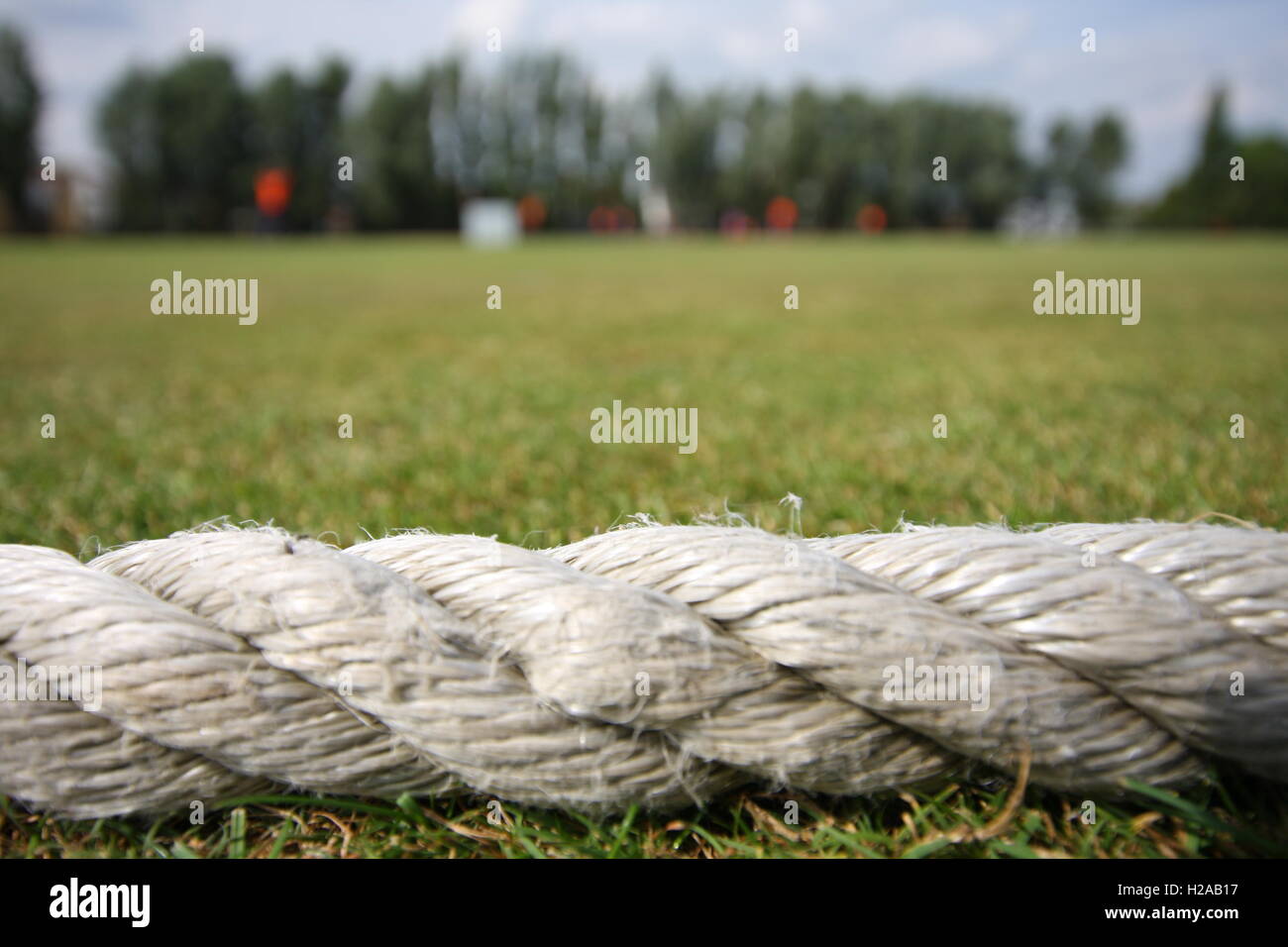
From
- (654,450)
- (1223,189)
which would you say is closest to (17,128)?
(654,450)

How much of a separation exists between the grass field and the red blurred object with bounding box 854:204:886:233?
58.9 metres

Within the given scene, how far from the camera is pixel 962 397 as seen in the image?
354 cm

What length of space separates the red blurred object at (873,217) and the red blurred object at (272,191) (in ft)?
121

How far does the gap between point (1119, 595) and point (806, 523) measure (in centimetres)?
105

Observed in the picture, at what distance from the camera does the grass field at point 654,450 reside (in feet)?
3.41

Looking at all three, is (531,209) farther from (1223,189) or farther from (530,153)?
(1223,189)

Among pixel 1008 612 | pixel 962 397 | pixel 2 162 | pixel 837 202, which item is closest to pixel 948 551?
pixel 1008 612

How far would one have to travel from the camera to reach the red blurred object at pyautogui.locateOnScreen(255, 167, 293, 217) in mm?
50438

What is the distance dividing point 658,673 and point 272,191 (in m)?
55.8

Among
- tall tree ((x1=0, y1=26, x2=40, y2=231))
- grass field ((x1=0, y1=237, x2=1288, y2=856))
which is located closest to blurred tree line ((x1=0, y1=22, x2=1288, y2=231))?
tall tree ((x1=0, y1=26, x2=40, y2=231))

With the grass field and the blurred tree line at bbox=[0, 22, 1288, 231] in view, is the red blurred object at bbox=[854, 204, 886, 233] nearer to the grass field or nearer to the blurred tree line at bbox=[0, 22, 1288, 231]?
the blurred tree line at bbox=[0, 22, 1288, 231]

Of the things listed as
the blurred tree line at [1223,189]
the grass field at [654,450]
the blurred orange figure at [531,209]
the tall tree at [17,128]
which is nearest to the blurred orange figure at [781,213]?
the blurred orange figure at [531,209]

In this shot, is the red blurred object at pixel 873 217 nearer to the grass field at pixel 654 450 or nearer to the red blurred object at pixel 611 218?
the red blurred object at pixel 611 218

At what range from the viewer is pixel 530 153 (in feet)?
183
